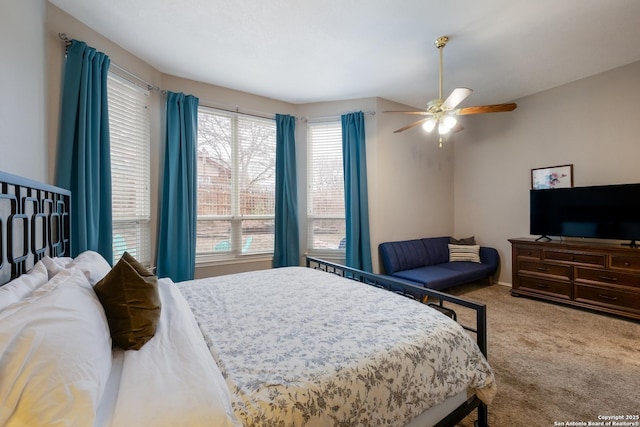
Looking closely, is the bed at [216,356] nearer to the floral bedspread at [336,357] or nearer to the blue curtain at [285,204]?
the floral bedspread at [336,357]

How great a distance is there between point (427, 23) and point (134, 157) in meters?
3.05

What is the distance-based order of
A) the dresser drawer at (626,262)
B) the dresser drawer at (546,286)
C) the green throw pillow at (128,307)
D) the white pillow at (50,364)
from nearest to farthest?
the white pillow at (50,364) → the green throw pillow at (128,307) → the dresser drawer at (626,262) → the dresser drawer at (546,286)

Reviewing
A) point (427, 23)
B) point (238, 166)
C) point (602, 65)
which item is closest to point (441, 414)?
point (427, 23)

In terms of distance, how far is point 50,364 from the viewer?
2.15ft

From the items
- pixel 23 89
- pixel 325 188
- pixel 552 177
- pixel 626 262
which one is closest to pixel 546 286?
pixel 626 262

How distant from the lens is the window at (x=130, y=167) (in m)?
2.56

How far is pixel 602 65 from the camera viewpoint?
3023 millimetres

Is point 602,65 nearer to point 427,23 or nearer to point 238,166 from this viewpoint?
point 427,23

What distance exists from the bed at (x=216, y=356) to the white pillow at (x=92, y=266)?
0.01 metres

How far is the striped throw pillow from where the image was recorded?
4.19 metres

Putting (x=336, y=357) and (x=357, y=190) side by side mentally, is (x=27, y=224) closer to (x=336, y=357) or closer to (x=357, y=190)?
(x=336, y=357)

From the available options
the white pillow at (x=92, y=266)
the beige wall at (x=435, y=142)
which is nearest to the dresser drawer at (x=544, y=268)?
the beige wall at (x=435, y=142)

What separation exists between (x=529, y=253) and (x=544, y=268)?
0.23m

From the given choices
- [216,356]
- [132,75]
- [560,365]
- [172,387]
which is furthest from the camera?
[132,75]
